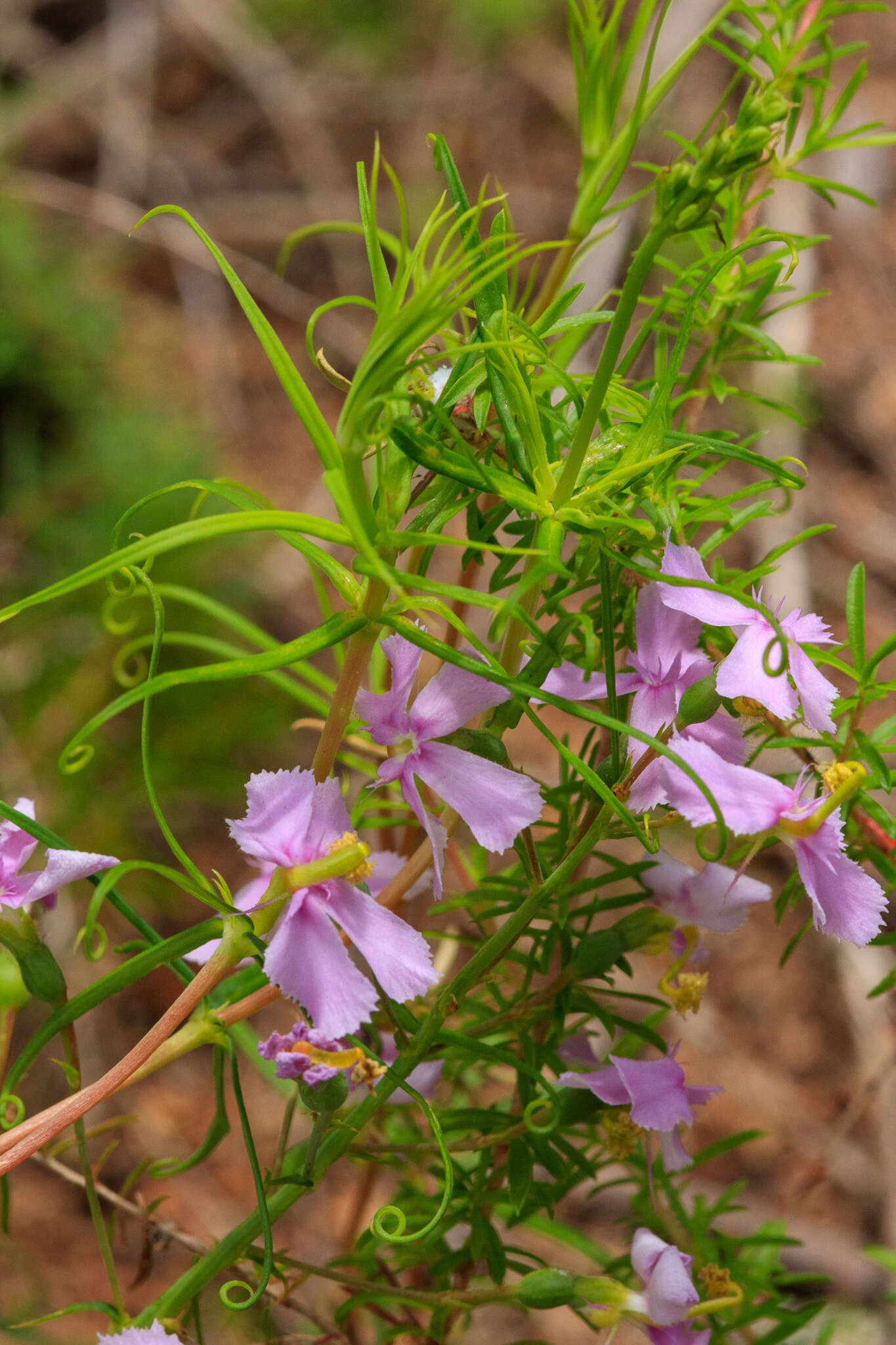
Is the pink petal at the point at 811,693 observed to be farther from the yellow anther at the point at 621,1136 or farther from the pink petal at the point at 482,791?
the yellow anther at the point at 621,1136

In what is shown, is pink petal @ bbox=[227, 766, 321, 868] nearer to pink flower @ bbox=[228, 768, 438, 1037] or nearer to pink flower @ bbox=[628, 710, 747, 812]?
pink flower @ bbox=[228, 768, 438, 1037]

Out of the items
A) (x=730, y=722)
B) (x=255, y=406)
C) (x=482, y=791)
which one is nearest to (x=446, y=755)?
(x=482, y=791)

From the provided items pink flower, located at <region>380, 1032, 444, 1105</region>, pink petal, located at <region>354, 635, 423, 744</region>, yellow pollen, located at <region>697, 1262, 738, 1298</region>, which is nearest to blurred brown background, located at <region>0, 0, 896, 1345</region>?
yellow pollen, located at <region>697, 1262, 738, 1298</region>

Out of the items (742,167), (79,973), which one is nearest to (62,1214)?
(79,973)

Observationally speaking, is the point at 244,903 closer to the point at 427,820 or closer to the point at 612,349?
the point at 427,820

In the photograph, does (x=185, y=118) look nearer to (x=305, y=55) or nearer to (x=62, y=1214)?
(x=305, y=55)

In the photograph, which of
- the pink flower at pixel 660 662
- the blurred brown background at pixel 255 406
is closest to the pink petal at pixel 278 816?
the pink flower at pixel 660 662
